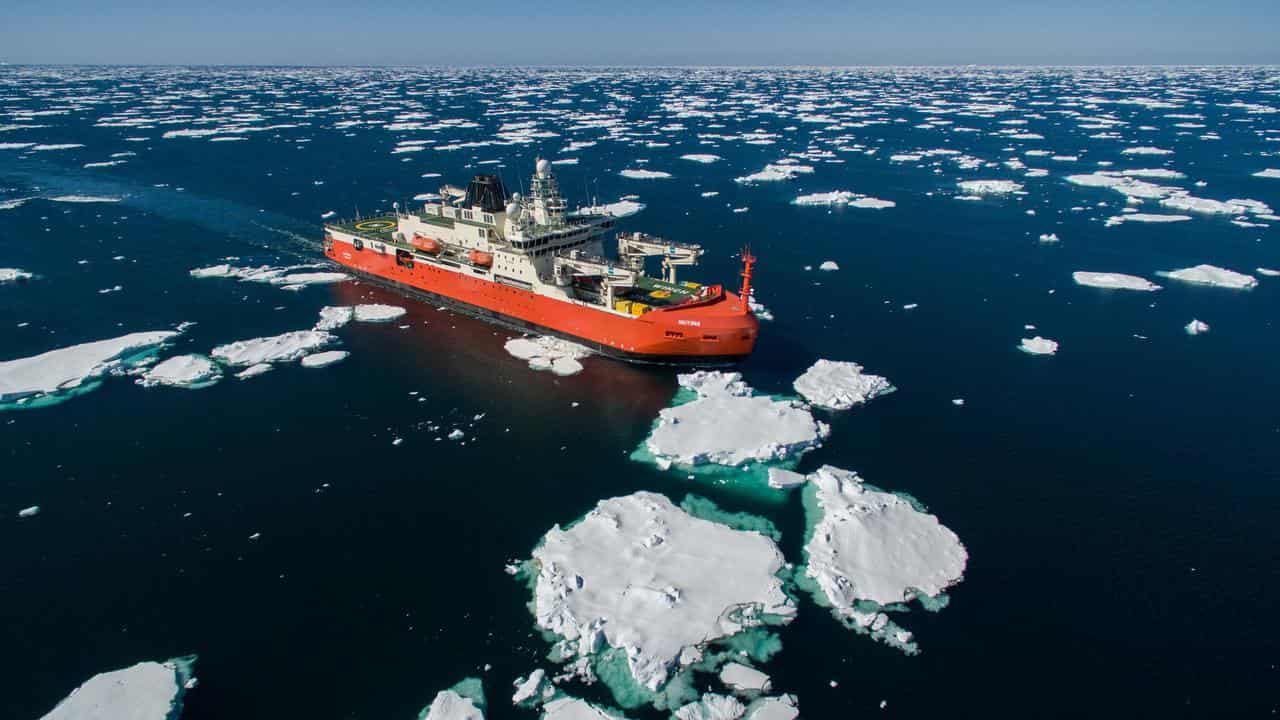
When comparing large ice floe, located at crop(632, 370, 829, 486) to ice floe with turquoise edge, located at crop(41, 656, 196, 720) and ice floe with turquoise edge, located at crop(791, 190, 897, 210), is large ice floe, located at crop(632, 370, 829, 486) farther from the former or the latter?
ice floe with turquoise edge, located at crop(791, 190, 897, 210)

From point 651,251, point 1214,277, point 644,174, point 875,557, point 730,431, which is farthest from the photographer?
point 644,174

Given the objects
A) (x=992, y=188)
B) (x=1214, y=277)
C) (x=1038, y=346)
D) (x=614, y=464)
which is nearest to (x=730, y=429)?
(x=614, y=464)

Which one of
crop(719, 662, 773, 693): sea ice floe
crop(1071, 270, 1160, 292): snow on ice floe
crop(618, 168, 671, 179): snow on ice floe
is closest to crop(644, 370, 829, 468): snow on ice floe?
crop(719, 662, 773, 693): sea ice floe

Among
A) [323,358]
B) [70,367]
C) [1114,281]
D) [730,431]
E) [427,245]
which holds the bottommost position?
[730,431]

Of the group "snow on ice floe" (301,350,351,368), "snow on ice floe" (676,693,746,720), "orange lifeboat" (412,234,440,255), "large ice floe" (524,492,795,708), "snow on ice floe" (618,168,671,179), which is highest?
"snow on ice floe" (618,168,671,179)

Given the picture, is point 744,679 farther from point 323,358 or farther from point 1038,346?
point 1038,346

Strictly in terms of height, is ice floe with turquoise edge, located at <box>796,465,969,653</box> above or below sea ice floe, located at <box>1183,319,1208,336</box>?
below

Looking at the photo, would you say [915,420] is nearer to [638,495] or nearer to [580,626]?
[638,495]
